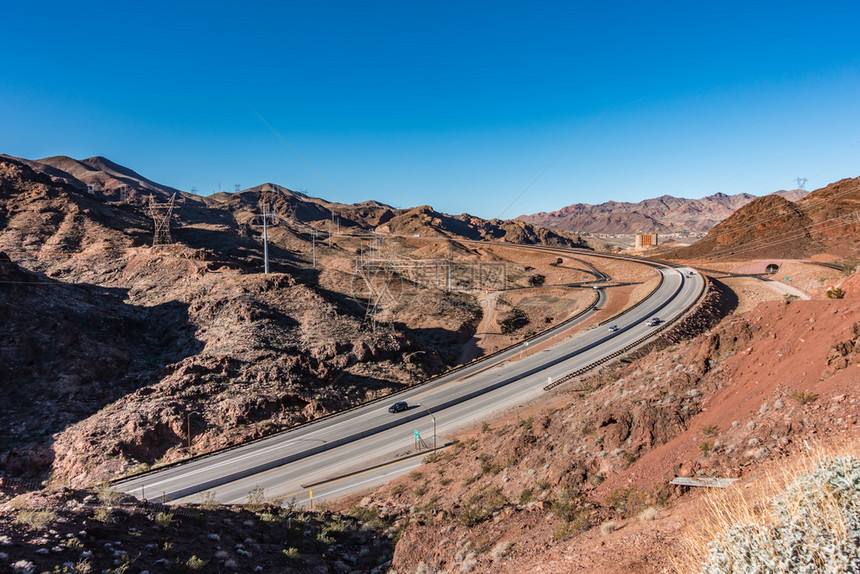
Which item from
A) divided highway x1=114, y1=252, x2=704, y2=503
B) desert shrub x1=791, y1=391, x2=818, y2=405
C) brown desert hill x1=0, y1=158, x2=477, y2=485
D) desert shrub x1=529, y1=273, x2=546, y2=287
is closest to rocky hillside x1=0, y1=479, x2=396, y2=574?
divided highway x1=114, y1=252, x2=704, y2=503

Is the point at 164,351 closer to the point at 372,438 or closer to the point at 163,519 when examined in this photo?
the point at 372,438

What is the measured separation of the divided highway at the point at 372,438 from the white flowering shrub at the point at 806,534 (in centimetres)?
2558

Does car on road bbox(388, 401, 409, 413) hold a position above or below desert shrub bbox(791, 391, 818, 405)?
below

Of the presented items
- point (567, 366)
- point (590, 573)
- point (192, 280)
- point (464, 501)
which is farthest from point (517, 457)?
point (192, 280)

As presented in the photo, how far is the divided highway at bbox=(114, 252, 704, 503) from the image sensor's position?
28.5 m

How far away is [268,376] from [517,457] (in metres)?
28.3

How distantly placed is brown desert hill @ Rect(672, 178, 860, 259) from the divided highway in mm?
73815

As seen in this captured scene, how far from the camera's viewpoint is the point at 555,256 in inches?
4587

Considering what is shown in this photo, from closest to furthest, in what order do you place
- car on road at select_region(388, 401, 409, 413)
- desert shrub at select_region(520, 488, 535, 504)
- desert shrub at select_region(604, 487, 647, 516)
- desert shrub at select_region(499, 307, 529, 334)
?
desert shrub at select_region(604, 487, 647, 516)
desert shrub at select_region(520, 488, 535, 504)
car on road at select_region(388, 401, 409, 413)
desert shrub at select_region(499, 307, 529, 334)

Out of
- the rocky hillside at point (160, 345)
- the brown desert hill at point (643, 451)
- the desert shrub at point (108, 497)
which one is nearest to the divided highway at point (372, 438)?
the rocky hillside at point (160, 345)

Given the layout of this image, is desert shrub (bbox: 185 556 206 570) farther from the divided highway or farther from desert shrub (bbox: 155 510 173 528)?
the divided highway

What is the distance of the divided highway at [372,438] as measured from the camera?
93.4ft

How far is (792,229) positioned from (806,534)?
13265cm

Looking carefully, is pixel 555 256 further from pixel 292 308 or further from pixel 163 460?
pixel 163 460
